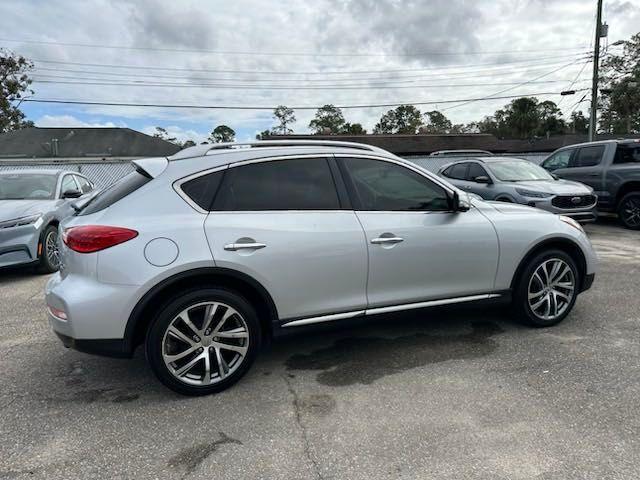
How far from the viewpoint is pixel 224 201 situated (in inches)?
136

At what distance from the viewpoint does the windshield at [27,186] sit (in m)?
7.79

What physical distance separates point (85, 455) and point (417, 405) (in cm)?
202

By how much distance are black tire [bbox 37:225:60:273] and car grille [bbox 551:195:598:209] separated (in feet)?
28.0

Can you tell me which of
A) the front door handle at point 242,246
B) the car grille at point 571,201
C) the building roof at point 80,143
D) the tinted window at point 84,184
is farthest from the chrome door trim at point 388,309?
the building roof at point 80,143

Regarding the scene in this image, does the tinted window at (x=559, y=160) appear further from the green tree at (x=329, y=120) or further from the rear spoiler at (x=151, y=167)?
the green tree at (x=329, y=120)

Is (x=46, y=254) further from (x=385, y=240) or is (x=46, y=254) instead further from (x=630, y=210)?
(x=630, y=210)

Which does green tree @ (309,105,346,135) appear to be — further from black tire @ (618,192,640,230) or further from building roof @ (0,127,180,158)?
black tire @ (618,192,640,230)

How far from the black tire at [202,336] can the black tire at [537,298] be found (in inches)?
95.2

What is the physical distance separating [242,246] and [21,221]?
16.9 feet

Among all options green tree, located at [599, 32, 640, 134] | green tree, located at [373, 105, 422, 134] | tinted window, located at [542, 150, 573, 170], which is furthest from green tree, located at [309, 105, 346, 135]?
tinted window, located at [542, 150, 573, 170]

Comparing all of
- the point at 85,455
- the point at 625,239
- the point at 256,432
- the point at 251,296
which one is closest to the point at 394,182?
the point at 251,296

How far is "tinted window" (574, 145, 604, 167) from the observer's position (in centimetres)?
1102

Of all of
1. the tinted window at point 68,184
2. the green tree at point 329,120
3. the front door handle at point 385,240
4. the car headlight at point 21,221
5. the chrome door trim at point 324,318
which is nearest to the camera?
the chrome door trim at point 324,318

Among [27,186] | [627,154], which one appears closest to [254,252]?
[27,186]
